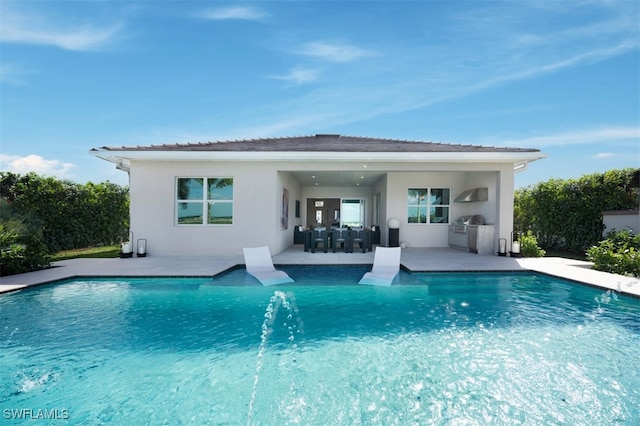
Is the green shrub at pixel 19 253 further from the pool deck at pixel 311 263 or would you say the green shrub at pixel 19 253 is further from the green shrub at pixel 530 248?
the green shrub at pixel 530 248

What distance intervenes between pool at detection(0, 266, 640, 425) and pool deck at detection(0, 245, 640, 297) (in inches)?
34.0

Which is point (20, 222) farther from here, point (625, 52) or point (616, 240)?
point (625, 52)

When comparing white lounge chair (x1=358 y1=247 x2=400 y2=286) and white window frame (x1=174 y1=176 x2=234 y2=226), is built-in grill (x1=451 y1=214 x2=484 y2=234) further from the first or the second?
white window frame (x1=174 y1=176 x2=234 y2=226)

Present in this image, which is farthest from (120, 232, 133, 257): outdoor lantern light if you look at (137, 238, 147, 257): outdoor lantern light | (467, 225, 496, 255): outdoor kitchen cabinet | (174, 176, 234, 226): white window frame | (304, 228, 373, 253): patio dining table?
(467, 225, 496, 255): outdoor kitchen cabinet

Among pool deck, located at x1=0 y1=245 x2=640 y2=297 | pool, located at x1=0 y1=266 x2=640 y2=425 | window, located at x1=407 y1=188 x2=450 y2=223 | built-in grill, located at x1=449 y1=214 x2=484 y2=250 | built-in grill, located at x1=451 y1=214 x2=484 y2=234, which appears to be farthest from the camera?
window, located at x1=407 y1=188 x2=450 y2=223

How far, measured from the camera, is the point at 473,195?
12930 millimetres

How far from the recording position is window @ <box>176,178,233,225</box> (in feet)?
37.1

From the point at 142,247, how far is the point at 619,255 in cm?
1401

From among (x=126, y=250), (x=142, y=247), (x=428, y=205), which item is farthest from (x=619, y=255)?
(x=126, y=250)

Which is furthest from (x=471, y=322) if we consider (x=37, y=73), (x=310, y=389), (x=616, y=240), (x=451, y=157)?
(x=37, y=73)

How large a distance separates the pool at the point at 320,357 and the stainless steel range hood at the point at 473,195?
19.5 feet

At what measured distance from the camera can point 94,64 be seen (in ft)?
35.7

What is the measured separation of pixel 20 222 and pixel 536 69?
17945 mm

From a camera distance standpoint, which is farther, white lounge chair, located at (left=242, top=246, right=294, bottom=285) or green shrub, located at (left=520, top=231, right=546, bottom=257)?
green shrub, located at (left=520, top=231, right=546, bottom=257)
